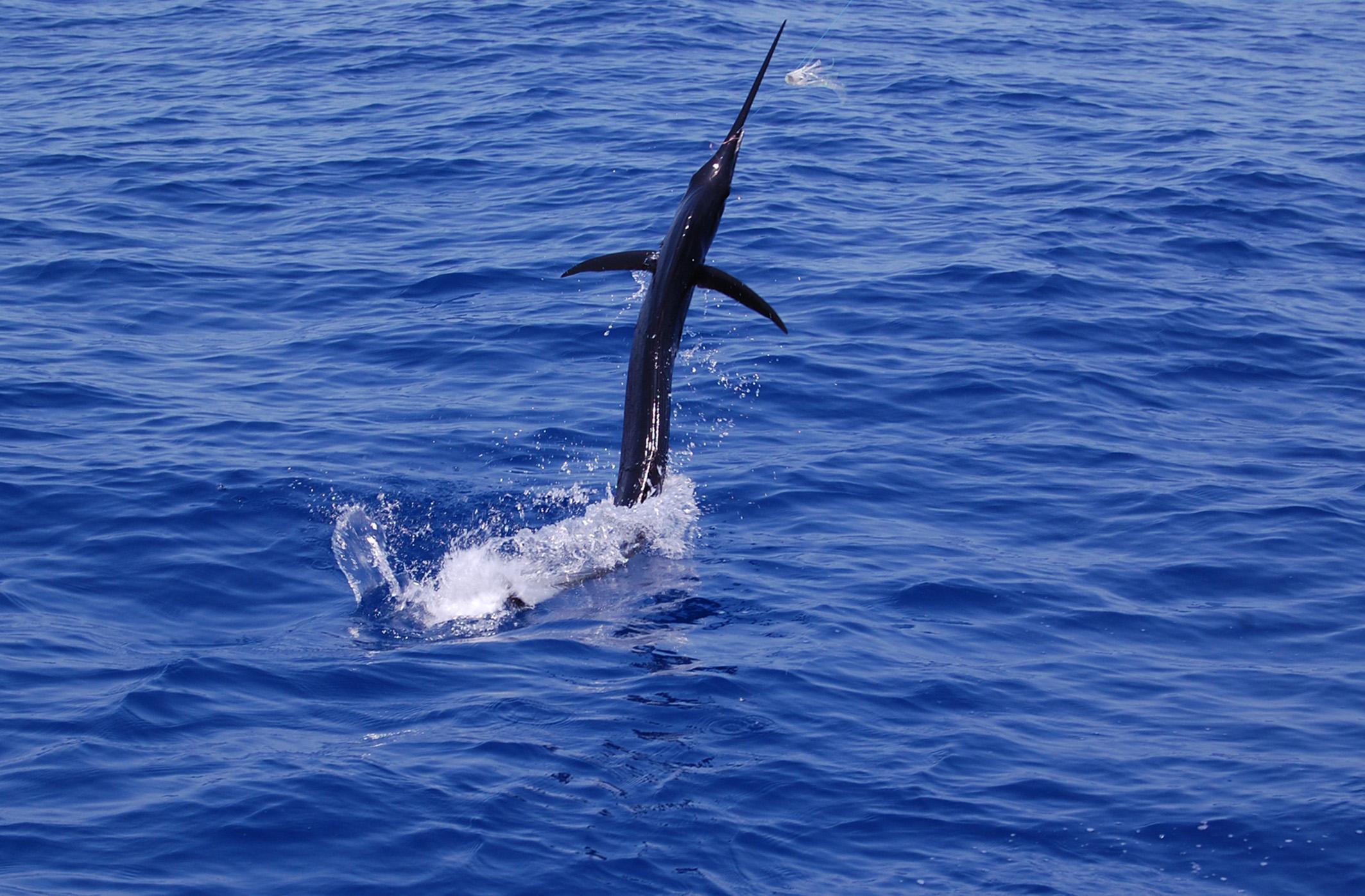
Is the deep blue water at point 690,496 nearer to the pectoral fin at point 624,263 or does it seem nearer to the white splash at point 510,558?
the white splash at point 510,558

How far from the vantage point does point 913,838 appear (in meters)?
7.27

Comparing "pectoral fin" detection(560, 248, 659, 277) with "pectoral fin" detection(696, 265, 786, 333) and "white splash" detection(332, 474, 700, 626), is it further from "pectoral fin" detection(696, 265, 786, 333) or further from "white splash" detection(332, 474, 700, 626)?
"white splash" detection(332, 474, 700, 626)

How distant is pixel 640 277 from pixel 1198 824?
391 inches

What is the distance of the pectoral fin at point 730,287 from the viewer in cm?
879

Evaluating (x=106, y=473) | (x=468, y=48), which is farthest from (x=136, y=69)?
(x=106, y=473)

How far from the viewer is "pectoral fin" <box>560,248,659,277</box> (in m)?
9.05

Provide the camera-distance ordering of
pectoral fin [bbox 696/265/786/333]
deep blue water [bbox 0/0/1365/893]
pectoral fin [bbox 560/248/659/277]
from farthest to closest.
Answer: pectoral fin [bbox 560/248/659/277] < pectoral fin [bbox 696/265/786/333] < deep blue water [bbox 0/0/1365/893]

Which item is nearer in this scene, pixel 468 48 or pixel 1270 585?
pixel 1270 585

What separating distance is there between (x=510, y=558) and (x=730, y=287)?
252cm

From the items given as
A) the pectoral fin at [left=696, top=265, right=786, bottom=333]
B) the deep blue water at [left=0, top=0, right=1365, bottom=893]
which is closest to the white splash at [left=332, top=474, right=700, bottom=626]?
the deep blue water at [left=0, top=0, right=1365, bottom=893]

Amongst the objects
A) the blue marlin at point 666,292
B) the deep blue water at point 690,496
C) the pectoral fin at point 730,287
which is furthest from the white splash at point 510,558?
the pectoral fin at point 730,287

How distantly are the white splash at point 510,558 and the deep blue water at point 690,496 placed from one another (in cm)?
5

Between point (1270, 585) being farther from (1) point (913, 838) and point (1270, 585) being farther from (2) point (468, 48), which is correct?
(2) point (468, 48)

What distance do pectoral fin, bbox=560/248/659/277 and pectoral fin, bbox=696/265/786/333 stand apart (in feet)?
1.00
